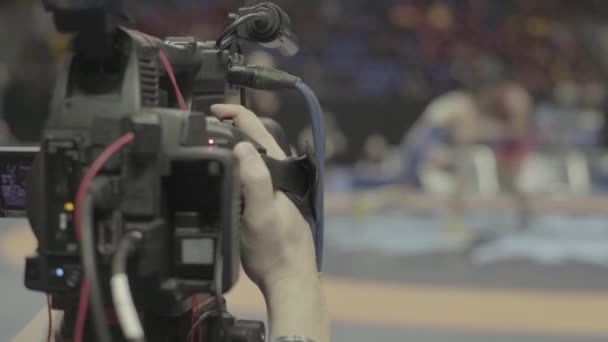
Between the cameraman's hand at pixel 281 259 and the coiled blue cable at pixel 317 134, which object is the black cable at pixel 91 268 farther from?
the coiled blue cable at pixel 317 134

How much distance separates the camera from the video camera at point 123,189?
1.65ft

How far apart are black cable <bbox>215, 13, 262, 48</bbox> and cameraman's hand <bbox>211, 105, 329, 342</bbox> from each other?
21 centimetres

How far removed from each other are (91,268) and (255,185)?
18cm

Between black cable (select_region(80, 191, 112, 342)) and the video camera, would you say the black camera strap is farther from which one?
black cable (select_region(80, 191, 112, 342))

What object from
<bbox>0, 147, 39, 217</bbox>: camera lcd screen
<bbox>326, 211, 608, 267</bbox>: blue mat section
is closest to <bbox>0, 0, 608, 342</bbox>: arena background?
<bbox>326, 211, 608, 267</bbox>: blue mat section

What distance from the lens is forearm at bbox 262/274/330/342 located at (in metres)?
0.63

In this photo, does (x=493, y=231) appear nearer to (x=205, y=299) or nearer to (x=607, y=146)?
(x=607, y=146)

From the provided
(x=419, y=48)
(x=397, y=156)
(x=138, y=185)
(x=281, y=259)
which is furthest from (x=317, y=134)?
(x=419, y=48)

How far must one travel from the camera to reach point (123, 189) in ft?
1.67

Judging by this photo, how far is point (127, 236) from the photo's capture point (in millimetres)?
499

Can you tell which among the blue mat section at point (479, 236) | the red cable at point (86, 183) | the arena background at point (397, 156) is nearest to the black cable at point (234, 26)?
the arena background at point (397, 156)

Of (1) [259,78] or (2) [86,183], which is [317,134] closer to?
(1) [259,78]

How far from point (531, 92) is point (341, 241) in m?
4.37

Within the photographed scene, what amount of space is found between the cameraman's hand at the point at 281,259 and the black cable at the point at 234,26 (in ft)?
0.70
